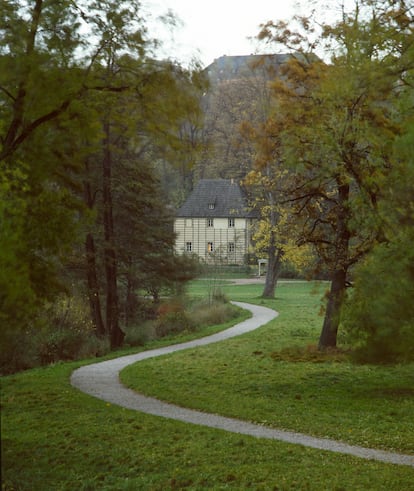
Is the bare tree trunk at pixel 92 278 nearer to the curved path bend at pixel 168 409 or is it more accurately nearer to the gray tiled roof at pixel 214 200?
the curved path bend at pixel 168 409

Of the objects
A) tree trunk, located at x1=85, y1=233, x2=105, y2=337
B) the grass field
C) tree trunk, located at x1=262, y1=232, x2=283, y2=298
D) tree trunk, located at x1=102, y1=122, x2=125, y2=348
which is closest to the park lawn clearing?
the grass field

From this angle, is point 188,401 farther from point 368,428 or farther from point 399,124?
point 399,124

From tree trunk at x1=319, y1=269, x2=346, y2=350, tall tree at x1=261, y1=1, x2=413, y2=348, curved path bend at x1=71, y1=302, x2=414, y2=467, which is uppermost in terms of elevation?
tall tree at x1=261, y1=1, x2=413, y2=348

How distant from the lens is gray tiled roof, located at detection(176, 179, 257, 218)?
61.5 m

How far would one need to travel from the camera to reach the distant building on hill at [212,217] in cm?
6159

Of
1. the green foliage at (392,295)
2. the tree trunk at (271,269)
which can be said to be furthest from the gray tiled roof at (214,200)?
the green foliage at (392,295)

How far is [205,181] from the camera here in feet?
205

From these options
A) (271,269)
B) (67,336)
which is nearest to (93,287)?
(67,336)

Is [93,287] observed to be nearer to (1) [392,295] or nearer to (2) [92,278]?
(2) [92,278]

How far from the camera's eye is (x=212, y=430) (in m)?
9.50

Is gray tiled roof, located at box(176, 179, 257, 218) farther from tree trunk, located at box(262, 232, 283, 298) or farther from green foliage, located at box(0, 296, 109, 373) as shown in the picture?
green foliage, located at box(0, 296, 109, 373)

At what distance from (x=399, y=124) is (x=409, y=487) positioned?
215 inches

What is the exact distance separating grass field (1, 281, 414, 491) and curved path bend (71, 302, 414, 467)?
29 cm

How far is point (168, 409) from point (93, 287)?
33.8 ft
